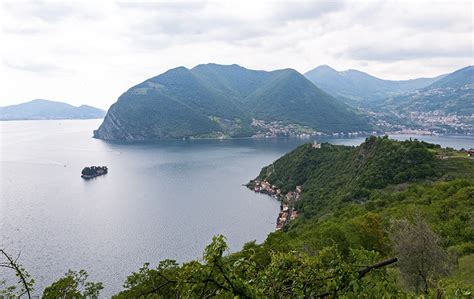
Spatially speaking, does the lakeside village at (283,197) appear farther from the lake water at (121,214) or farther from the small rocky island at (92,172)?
the small rocky island at (92,172)

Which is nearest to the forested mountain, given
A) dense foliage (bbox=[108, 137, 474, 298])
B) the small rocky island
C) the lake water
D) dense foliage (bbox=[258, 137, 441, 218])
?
dense foliage (bbox=[108, 137, 474, 298])

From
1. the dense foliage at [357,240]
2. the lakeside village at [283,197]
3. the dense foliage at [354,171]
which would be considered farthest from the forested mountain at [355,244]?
the lakeside village at [283,197]

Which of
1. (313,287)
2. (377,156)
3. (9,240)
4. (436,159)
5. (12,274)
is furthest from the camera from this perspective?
(377,156)

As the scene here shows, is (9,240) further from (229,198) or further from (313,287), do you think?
(313,287)

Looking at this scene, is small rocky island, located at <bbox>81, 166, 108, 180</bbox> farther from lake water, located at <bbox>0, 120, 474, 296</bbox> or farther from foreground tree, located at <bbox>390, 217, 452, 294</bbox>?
foreground tree, located at <bbox>390, 217, 452, 294</bbox>

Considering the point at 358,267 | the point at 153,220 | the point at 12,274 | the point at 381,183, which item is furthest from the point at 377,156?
the point at 358,267

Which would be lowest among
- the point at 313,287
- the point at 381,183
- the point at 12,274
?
the point at 12,274

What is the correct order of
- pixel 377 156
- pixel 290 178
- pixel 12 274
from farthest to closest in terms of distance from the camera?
pixel 290 178 → pixel 377 156 → pixel 12 274

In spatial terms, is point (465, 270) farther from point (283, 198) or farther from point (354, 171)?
point (283, 198)
